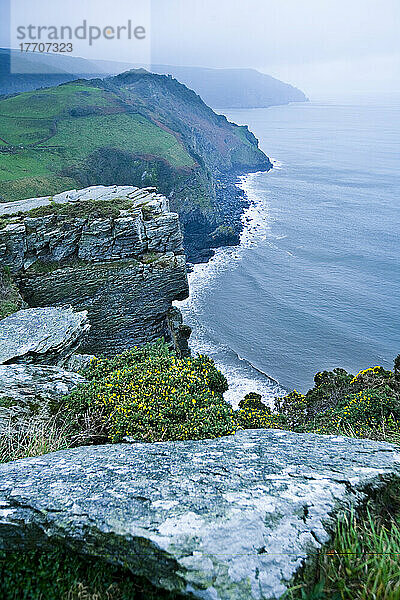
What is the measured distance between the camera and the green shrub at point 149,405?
7230mm

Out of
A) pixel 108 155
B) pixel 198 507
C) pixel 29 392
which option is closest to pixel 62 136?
pixel 108 155

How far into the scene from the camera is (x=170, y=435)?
7359 millimetres

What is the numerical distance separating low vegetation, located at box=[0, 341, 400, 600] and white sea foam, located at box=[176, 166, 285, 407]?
1210 centimetres

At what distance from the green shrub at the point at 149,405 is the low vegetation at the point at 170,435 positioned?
0.02 meters

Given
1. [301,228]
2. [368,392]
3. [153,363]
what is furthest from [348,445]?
[301,228]

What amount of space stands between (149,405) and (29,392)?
2448mm

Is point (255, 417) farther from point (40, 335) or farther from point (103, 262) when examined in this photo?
point (103, 262)

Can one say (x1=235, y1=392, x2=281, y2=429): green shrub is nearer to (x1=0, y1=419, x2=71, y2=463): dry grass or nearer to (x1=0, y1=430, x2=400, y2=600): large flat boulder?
(x1=0, y1=419, x2=71, y2=463): dry grass

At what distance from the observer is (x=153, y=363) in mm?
10305

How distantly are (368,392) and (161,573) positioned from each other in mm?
13550

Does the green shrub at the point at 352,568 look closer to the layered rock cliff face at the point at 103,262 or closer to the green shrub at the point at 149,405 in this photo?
the green shrub at the point at 149,405

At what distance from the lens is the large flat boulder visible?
262cm

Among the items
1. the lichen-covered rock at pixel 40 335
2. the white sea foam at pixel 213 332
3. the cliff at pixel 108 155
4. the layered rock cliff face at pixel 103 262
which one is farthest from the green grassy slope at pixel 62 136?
the lichen-covered rock at pixel 40 335

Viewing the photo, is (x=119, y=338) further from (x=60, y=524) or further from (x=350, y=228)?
(x=350, y=228)
